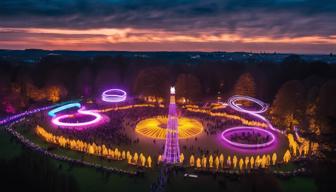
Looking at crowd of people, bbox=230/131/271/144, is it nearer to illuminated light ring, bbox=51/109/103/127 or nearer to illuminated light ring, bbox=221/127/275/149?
illuminated light ring, bbox=221/127/275/149

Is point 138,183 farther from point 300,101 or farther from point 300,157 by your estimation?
point 300,101

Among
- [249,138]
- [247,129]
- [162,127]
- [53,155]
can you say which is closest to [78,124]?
[53,155]

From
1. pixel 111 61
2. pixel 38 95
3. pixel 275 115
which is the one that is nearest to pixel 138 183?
pixel 275 115

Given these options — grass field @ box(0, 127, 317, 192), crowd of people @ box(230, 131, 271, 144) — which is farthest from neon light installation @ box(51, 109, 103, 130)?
crowd of people @ box(230, 131, 271, 144)

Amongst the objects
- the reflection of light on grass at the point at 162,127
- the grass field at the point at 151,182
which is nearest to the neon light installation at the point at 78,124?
the reflection of light on grass at the point at 162,127

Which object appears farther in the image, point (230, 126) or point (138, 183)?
point (230, 126)

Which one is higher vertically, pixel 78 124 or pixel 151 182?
pixel 78 124

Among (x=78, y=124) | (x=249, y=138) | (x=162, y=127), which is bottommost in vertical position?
(x=249, y=138)

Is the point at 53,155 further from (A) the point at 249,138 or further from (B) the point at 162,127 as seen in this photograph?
(A) the point at 249,138

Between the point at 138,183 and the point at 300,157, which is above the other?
the point at 300,157
